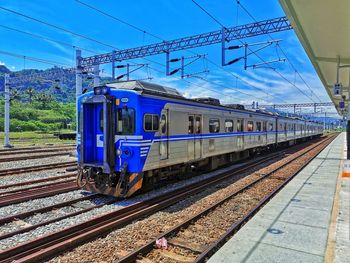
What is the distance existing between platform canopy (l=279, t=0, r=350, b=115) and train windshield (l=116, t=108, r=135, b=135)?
4.77m

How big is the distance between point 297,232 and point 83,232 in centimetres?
408

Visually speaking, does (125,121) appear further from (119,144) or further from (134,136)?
(119,144)

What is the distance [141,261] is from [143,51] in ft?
66.0

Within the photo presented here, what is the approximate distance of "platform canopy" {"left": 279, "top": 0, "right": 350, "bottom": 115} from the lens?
7945 mm

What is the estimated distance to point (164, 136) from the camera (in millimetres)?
9750

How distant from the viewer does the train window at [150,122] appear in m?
8.88

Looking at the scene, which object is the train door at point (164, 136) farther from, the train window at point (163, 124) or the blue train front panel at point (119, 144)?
the blue train front panel at point (119, 144)

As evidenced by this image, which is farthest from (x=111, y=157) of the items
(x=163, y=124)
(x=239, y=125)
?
(x=239, y=125)

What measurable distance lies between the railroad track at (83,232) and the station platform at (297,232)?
5.98 ft

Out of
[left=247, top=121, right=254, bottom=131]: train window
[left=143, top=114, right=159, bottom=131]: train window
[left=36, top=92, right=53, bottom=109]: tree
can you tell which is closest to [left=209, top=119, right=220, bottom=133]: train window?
[left=143, top=114, right=159, bottom=131]: train window

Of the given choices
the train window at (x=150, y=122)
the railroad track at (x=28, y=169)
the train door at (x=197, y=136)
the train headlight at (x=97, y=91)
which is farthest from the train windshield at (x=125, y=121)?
the railroad track at (x=28, y=169)

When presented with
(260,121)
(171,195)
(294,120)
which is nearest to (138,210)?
(171,195)

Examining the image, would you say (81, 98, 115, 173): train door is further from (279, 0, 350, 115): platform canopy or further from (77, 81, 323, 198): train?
(279, 0, 350, 115): platform canopy

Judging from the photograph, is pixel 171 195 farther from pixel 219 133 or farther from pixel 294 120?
pixel 294 120
